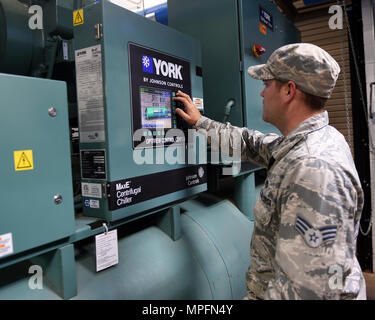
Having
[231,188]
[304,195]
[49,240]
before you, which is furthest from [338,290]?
[231,188]

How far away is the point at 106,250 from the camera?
50.8 inches

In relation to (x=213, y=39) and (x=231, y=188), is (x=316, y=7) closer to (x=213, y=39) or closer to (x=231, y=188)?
(x=213, y=39)

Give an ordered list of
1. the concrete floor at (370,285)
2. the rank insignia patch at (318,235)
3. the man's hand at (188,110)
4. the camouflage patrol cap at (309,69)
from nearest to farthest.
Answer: the rank insignia patch at (318,235)
the camouflage patrol cap at (309,69)
the man's hand at (188,110)
the concrete floor at (370,285)

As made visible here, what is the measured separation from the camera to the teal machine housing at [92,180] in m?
0.95

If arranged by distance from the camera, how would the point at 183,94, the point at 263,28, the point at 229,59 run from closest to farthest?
the point at 183,94
the point at 229,59
the point at 263,28

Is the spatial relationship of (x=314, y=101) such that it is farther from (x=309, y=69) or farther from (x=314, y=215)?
(x=314, y=215)

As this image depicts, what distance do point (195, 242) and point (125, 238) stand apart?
0.42 metres

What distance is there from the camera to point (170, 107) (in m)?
1.57

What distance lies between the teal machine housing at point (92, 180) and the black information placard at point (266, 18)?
830 millimetres

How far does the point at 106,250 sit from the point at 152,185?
33 cm

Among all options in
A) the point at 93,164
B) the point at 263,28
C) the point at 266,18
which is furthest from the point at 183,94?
the point at 266,18

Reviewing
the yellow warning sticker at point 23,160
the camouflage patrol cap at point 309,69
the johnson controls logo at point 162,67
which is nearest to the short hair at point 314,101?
the camouflage patrol cap at point 309,69

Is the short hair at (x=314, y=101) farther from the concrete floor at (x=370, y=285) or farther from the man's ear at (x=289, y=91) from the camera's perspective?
the concrete floor at (x=370, y=285)

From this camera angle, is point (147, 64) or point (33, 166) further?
point (147, 64)
